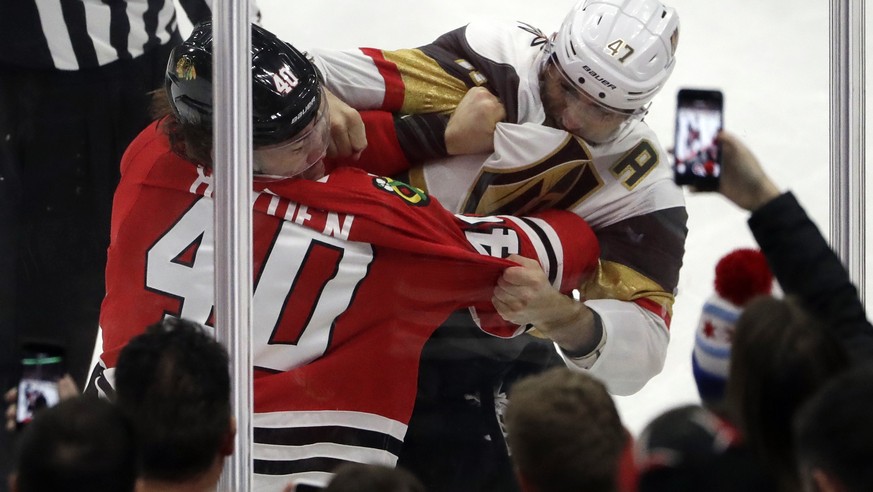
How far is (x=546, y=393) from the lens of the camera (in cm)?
132

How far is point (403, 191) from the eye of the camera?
2176 mm

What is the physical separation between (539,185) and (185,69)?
26.6 inches

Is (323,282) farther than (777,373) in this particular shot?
Yes

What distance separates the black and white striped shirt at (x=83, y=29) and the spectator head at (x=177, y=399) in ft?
3.73

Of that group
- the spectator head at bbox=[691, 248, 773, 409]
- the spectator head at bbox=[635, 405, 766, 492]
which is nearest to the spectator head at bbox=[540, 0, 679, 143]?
the spectator head at bbox=[691, 248, 773, 409]

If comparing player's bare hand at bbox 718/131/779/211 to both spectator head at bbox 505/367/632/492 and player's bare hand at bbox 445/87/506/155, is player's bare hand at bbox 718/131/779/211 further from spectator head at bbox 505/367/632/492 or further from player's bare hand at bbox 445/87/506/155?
player's bare hand at bbox 445/87/506/155

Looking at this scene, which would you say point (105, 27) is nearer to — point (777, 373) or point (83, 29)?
point (83, 29)

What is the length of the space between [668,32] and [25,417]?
4.09 feet

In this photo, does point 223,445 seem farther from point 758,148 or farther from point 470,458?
point 758,148

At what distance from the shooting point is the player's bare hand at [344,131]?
7.24 ft

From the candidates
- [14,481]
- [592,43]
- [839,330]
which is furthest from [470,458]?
[14,481]

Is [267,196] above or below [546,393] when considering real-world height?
below

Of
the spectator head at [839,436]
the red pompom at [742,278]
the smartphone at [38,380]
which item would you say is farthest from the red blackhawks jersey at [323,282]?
the spectator head at [839,436]

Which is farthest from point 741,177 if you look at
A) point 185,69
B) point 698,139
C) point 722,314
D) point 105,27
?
point 105,27
